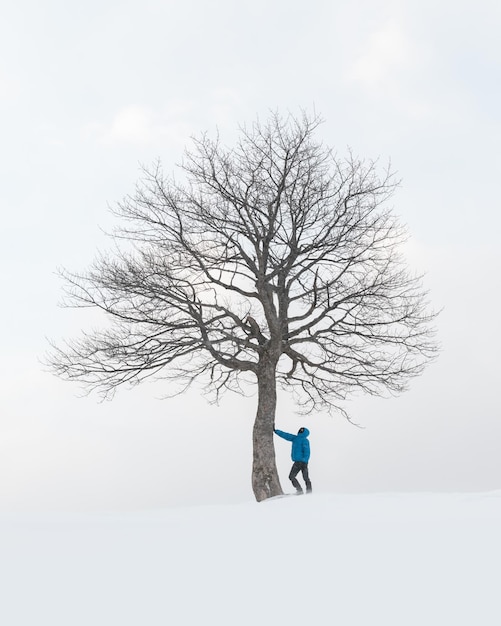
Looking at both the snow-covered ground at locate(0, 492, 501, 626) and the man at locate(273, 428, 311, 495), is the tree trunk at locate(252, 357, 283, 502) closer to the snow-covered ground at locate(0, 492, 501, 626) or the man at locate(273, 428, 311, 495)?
the man at locate(273, 428, 311, 495)

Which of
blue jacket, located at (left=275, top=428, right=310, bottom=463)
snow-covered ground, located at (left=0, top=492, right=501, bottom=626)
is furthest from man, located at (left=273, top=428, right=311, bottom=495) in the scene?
snow-covered ground, located at (left=0, top=492, right=501, bottom=626)

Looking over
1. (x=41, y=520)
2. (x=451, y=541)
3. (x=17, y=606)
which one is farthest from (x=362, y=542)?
(x=41, y=520)

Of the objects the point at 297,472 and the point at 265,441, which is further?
the point at 265,441

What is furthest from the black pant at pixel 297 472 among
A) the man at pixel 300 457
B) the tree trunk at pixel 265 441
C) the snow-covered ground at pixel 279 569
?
the snow-covered ground at pixel 279 569

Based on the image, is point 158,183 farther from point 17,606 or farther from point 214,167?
point 17,606

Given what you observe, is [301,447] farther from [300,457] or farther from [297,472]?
[297,472]

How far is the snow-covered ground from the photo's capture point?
721cm

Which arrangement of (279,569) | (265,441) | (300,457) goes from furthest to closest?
(265,441) < (300,457) < (279,569)

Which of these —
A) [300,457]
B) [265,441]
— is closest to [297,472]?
[300,457]

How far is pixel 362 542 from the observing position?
9.27 metres

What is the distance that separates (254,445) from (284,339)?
2.91 metres

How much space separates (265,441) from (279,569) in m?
9.29

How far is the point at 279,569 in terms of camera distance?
8523 millimetres

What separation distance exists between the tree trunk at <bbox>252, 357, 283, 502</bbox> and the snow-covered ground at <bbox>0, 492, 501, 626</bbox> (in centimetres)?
502
